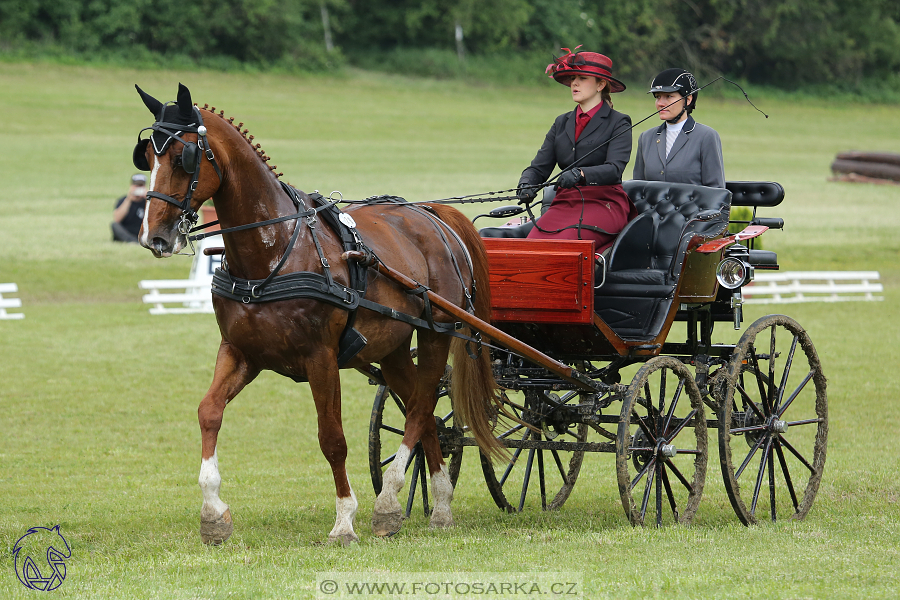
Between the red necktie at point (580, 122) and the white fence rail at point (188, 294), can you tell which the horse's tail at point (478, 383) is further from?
the white fence rail at point (188, 294)

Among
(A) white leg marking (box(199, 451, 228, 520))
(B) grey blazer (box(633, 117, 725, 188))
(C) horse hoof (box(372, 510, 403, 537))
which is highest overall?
(B) grey blazer (box(633, 117, 725, 188))

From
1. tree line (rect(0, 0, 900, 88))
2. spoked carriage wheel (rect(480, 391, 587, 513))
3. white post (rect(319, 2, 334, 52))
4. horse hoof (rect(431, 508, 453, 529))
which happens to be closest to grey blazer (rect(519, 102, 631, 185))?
spoked carriage wheel (rect(480, 391, 587, 513))

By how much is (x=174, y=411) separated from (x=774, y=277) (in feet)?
41.2

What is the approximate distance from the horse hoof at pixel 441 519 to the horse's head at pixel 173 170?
7.73 feet

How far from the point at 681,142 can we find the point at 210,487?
3997 millimetres

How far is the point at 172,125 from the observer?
5.56m

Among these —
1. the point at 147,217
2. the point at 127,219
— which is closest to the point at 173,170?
the point at 147,217

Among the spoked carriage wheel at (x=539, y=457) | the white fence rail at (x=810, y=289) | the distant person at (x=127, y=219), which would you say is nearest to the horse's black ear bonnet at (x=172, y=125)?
the spoked carriage wheel at (x=539, y=457)

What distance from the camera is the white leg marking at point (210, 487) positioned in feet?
19.3

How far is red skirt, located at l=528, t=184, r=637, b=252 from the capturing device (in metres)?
7.12

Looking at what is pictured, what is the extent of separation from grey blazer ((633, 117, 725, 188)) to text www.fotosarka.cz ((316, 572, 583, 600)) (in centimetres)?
351

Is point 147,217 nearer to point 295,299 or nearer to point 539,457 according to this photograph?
point 295,299

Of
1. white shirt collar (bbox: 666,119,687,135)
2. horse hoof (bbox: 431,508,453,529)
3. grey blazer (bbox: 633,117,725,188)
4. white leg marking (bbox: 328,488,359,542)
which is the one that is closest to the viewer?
white leg marking (bbox: 328,488,359,542)

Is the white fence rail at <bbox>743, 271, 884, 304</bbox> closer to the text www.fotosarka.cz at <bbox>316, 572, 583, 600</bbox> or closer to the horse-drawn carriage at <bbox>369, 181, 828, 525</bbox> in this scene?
the horse-drawn carriage at <bbox>369, 181, 828, 525</bbox>
